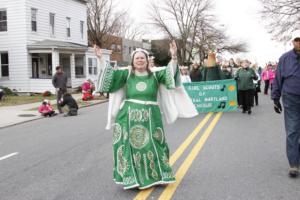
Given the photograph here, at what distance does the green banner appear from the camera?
1644 centimetres

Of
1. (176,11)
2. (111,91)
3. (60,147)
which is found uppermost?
(176,11)

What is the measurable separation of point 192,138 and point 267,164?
2.98m

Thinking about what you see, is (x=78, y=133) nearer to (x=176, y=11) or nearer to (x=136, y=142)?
(x=136, y=142)

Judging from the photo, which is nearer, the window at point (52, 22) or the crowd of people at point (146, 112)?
the crowd of people at point (146, 112)

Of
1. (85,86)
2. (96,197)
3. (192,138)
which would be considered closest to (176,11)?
(85,86)

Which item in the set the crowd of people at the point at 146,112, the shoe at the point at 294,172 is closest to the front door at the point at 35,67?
the crowd of people at the point at 146,112

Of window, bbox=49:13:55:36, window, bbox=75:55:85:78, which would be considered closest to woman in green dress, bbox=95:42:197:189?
window, bbox=49:13:55:36

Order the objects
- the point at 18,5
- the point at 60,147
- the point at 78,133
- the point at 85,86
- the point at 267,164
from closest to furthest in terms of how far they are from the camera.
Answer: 1. the point at 267,164
2. the point at 60,147
3. the point at 78,133
4. the point at 85,86
5. the point at 18,5

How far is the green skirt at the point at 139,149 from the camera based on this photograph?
5648 mm

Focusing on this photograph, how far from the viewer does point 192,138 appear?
10.0m

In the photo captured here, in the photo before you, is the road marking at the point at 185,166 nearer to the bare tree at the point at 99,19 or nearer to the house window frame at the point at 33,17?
the house window frame at the point at 33,17

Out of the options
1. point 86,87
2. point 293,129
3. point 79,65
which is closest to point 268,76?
point 86,87

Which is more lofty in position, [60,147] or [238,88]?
[238,88]

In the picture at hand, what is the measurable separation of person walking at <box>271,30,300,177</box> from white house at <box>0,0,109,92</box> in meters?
25.0
